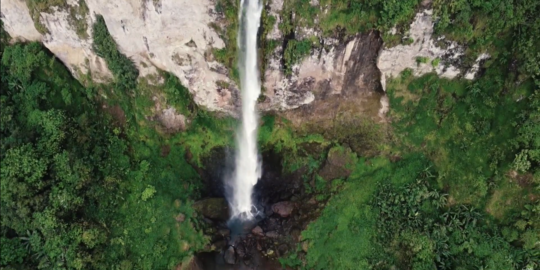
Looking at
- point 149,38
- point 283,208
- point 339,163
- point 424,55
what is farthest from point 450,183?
point 149,38

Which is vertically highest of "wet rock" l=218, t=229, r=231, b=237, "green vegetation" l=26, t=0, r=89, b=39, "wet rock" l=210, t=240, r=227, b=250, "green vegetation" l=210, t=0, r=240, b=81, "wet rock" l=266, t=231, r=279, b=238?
"green vegetation" l=26, t=0, r=89, b=39

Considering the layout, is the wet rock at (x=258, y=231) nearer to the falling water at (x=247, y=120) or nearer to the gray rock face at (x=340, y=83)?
the falling water at (x=247, y=120)

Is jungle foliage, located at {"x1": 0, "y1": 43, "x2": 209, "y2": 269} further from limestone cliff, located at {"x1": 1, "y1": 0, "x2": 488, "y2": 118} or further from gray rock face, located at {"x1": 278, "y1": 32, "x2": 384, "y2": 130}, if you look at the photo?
gray rock face, located at {"x1": 278, "y1": 32, "x2": 384, "y2": 130}

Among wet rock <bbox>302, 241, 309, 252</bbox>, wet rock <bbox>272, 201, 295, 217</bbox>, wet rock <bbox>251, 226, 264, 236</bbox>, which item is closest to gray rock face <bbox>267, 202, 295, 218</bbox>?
wet rock <bbox>272, 201, 295, 217</bbox>

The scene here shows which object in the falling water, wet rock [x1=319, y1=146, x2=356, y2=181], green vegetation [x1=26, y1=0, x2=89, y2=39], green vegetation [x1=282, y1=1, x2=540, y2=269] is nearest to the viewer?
green vegetation [x1=282, y1=1, x2=540, y2=269]

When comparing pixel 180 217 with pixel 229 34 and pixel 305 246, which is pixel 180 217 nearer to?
pixel 305 246

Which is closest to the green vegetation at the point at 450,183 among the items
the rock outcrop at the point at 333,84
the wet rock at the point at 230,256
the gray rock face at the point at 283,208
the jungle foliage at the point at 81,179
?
the rock outcrop at the point at 333,84
